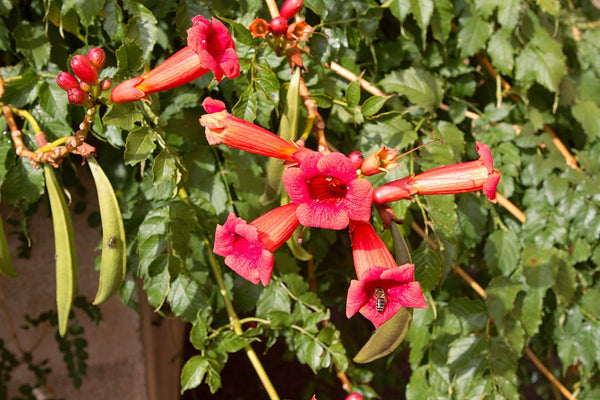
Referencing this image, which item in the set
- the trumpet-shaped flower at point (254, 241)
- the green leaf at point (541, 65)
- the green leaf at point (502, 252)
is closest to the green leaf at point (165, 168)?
the trumpet-shaped flower at point (254, 241)

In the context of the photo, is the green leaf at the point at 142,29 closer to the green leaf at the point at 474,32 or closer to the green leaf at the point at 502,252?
the green leaf at the point at 474,32

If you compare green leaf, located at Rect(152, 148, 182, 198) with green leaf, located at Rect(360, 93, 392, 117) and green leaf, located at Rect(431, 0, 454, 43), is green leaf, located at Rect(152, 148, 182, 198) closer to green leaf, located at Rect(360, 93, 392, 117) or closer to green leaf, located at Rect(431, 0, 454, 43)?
green leaf, located at Rect(360, 93, 392, 117)

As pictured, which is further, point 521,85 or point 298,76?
point 521,85

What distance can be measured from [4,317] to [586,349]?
2047mm

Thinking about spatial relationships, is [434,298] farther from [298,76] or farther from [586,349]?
[298,76]

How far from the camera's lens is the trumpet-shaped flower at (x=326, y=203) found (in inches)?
34.9

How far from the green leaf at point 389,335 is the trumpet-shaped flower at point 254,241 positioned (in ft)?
0.83

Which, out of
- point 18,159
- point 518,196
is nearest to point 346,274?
point 518,196

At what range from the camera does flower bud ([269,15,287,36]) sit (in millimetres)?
1213

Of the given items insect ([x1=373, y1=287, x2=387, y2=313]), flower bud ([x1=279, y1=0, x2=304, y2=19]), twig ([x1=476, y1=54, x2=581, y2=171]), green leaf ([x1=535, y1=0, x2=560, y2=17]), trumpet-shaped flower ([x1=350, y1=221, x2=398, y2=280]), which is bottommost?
twig ([x1=476, y1=54, x2=581, y2=171])

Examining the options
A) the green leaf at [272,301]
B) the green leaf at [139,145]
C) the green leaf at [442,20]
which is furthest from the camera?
the green leaf at [442,20]

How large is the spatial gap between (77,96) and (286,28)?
483 millimetres

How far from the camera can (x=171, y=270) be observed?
4.27 feet

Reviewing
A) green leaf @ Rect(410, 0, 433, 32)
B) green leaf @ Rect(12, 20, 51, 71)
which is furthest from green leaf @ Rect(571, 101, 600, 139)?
green leaf @ Rect(12, 20, 51, 71)
